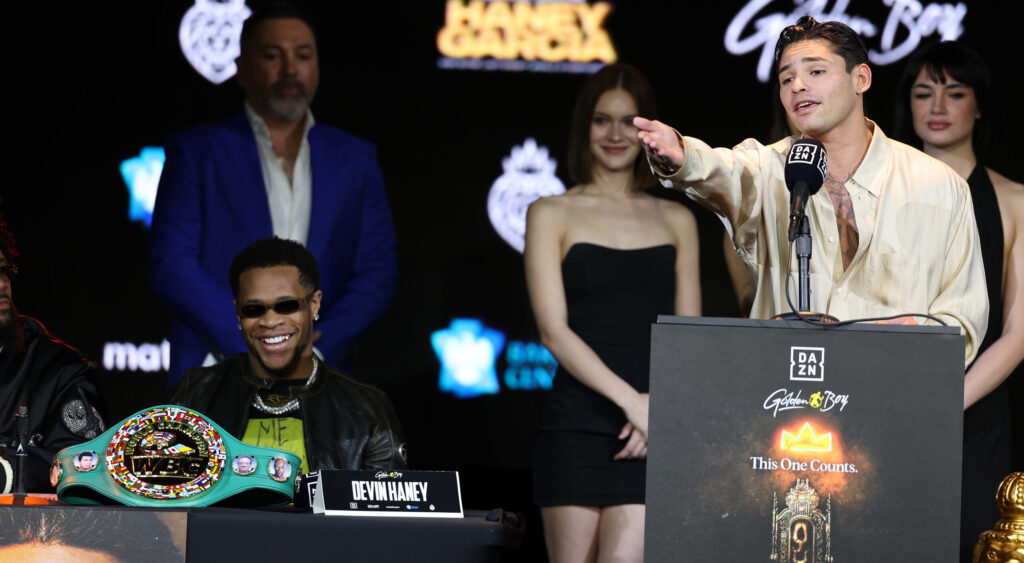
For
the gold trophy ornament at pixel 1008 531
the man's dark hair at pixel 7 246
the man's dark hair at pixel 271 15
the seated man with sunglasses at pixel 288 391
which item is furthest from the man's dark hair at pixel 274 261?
the gold trophy ornament at pixel 1008 531

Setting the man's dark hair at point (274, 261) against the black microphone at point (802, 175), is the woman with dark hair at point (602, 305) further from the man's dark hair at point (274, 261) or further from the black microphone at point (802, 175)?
the black microphone at point (802, 175)

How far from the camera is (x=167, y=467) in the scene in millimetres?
2424

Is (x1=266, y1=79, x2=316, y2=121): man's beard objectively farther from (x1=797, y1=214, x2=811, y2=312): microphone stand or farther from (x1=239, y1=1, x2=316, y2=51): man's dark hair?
(x1=797, y1=214, x2=811, y2=312): microphone stand

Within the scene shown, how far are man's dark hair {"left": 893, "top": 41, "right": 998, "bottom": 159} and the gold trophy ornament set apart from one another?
175cm

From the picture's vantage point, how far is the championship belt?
2393 millimetres

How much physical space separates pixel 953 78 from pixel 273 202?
2445 mm

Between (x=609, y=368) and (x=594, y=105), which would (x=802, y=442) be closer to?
(x=609, y=368)

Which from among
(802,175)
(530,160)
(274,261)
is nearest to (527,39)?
(530,160)

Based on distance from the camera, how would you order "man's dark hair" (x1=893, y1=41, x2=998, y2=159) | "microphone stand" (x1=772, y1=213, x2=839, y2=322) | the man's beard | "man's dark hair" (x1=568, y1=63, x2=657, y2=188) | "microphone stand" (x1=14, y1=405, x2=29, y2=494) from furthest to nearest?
1. the man's beard
2. "man's dark hair" (x1=568, y1=63, x2=657, y2=188)
3. "man's dark hair" (x1=893, y1=41, x2=998, y2=159)
4. "microphone stand" (x1=14, y1=405, x2=29, y2=494)
5. "microphone stand" (x1=772, y1=213, x2=839, y2=322)

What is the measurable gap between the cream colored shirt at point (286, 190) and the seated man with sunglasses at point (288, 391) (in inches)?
43.3

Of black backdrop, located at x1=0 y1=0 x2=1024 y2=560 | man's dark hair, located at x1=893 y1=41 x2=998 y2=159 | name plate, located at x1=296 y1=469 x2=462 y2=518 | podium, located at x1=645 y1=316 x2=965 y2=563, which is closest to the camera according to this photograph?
podium, located at x1=645 y1=316 x2=965 y2=563

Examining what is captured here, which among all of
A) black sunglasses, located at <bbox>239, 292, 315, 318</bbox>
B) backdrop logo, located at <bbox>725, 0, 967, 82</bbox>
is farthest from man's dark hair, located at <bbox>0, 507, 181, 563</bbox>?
backdrop logo, located at <bbox>725, 0, 967, 82</bbox>

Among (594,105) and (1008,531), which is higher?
(594,105)

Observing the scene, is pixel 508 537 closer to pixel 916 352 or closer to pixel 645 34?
pixel 916 352
